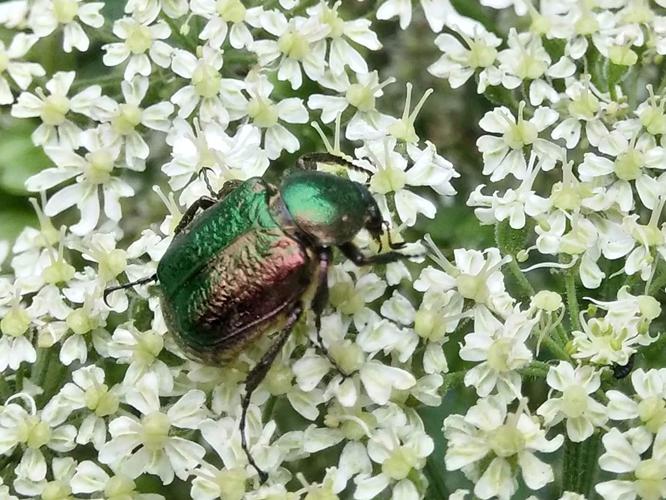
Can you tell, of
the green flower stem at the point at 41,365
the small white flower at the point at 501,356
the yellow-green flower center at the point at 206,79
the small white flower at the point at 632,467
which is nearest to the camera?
the small white flower at the point at 632,467

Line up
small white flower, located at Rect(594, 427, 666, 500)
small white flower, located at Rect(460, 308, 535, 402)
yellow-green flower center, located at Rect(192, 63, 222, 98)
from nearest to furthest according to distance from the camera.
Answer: small white flower, located at Rect(594, 427, 666, 500) < small white flower, located at Rect(460, 308, 535, 402) < yellow-green flower center, located at Rect(192, 63, 222, 98)

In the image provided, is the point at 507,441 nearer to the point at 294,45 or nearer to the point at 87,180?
the point at 294,45

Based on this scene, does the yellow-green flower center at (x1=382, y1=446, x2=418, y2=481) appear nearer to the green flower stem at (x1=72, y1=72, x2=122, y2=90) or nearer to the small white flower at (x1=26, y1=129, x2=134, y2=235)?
the small white flower at (x1=26, y1=129, x2=134, y2=235)

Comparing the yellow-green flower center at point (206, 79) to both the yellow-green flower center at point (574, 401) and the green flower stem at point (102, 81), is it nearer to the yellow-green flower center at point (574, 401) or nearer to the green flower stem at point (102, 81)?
the green flower stem at point (102, 81)

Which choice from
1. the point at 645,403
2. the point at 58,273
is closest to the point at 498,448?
the point at 645,403

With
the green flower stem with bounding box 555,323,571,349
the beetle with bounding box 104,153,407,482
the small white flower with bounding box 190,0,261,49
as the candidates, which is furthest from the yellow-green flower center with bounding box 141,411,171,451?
the small white flower with bounding box 190,0,261,49

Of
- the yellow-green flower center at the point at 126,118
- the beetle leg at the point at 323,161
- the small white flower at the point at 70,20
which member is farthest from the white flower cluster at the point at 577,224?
the small white flower at the point at 70,20
